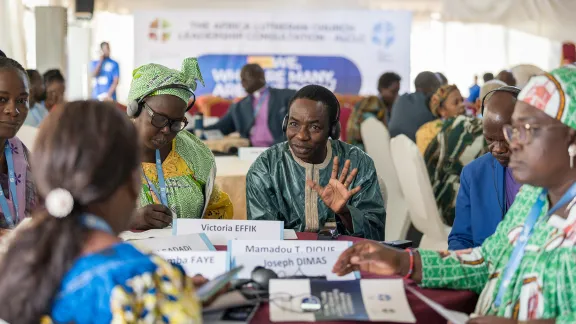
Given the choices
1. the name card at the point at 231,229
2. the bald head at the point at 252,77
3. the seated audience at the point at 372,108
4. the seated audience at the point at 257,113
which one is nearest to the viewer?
the name card at the point at 231,229

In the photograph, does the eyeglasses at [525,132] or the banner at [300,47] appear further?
the banner at [300,47]

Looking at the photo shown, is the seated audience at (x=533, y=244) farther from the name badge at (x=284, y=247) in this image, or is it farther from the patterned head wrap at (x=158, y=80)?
the patterned head wrap at (x=158, y=80)

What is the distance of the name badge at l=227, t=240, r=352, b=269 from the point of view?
6.51ft

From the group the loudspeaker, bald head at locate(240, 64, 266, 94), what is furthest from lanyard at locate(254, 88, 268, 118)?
the loudspeaker

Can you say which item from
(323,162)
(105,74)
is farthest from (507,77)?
(105,74)

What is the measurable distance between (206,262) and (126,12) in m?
13.9

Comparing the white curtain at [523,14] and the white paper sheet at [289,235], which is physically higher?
the white curtain at [523,14]

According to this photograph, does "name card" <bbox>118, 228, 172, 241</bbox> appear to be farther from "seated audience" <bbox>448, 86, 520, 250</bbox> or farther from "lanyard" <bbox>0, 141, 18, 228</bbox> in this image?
"seated audience" <bbox>448, 86, 520, 250</bbox>

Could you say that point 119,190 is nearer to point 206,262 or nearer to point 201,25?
point 206,262

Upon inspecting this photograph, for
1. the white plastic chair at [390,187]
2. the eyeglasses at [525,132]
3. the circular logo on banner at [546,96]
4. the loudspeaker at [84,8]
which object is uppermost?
the loudspeaker at [84,8]

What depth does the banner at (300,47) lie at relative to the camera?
13680 millimetres

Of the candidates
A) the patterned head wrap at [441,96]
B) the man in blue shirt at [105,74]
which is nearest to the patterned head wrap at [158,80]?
the patterned head wrap at [441,96]

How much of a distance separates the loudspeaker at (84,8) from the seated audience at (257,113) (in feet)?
17.4

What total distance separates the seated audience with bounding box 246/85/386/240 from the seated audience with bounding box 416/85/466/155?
2972 millimetres
